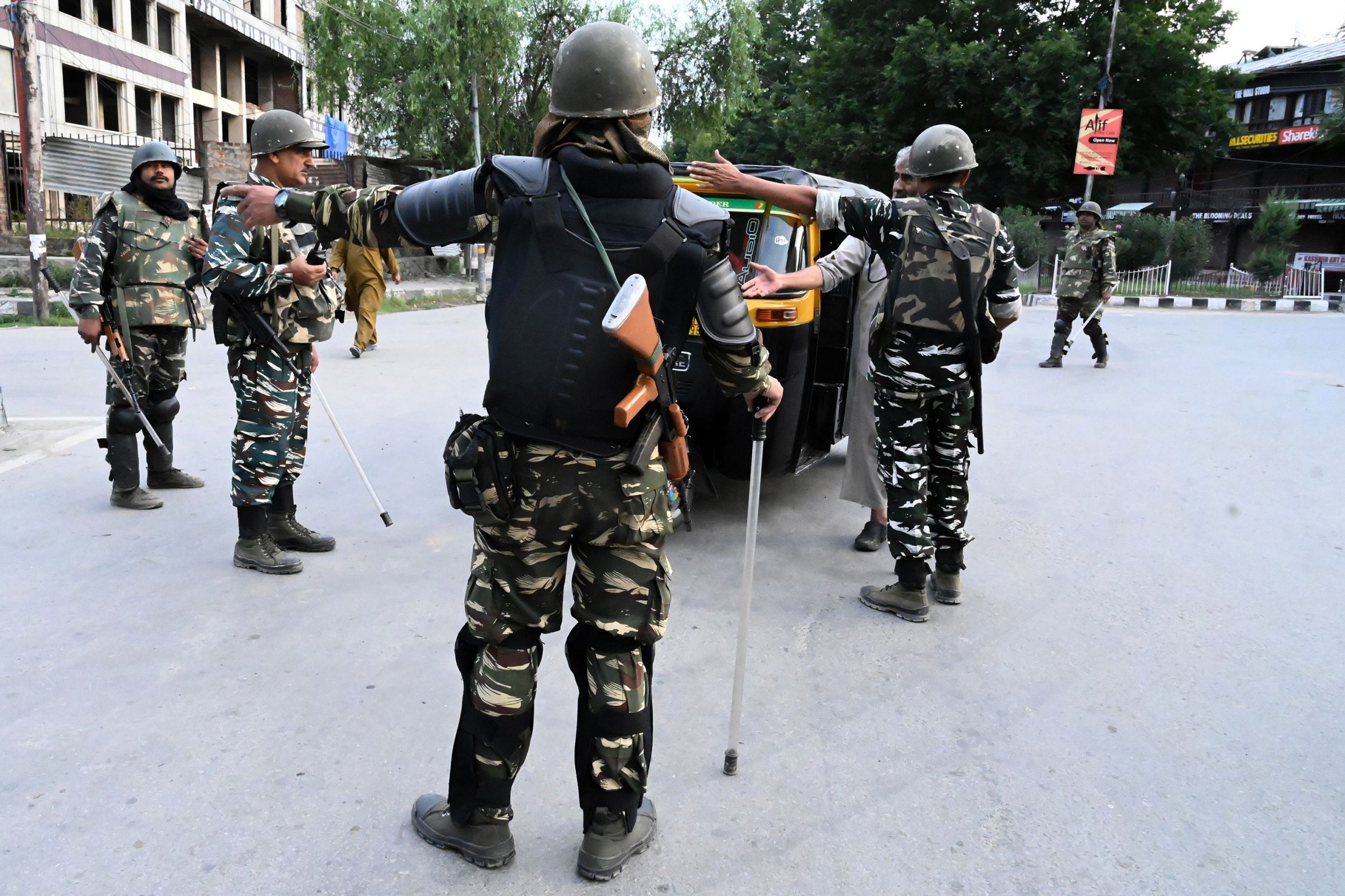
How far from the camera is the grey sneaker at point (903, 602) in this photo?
4.36 metres

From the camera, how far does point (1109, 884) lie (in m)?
2.58

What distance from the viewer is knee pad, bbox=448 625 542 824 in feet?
8.33

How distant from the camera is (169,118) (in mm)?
34875

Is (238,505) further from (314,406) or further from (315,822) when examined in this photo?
(314,406)

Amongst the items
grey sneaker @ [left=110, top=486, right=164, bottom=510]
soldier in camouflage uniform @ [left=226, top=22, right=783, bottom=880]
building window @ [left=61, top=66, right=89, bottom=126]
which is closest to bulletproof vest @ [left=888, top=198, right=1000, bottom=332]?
soldier in camouflage uniform @ [left=226, top=22, right=783, bottom=880]

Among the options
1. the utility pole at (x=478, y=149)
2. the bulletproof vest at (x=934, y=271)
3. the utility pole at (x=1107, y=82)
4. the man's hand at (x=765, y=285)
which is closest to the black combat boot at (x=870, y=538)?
the bulletproof vest at (x=934, y=271)

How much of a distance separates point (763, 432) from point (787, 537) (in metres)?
2.52

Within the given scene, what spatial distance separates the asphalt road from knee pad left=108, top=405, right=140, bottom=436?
0.45 m

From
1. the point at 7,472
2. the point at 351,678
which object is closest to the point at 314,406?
the point at 7,472

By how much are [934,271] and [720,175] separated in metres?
1.39

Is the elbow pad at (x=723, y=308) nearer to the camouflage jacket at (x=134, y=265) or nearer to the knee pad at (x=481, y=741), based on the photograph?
the knee pad at (x=481, y=741)

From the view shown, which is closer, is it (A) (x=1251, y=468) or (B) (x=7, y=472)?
(B) (x=7, y=472)

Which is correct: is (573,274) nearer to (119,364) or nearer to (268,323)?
(268,323)

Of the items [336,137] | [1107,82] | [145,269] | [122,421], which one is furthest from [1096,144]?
[122,421]
